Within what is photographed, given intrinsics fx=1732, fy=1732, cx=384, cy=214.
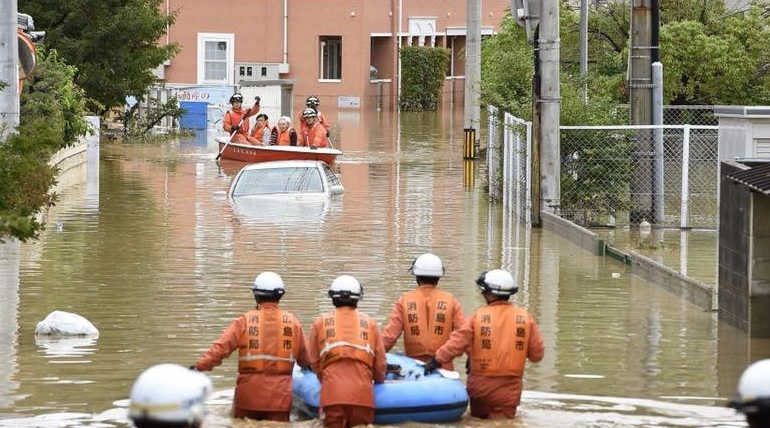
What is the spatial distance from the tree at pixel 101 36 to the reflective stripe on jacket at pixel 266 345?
29.9 meters

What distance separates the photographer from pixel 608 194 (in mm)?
25609

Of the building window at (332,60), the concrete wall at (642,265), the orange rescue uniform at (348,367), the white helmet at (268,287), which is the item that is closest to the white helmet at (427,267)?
the orange rescue uniform at (348,367)

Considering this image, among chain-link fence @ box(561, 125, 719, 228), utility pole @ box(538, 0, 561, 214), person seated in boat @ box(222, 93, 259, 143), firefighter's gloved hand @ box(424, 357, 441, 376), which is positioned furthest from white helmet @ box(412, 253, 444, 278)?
person seated in boat @ box(222, 93, 259, 143)

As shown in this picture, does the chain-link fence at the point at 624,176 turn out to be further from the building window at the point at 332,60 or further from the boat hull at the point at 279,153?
the building window at the point at 332,60

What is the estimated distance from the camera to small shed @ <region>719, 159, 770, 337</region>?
51.8 ft

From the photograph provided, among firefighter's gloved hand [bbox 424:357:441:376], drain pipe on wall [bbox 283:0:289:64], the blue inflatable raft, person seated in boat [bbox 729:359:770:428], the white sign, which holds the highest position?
drain pipe on wall [bbox 283:0:289:64]

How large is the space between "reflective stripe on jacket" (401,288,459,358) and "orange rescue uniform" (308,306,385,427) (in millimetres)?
908

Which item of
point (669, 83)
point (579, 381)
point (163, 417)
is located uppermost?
point (669, 83)

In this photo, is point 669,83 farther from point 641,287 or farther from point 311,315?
point 311,315

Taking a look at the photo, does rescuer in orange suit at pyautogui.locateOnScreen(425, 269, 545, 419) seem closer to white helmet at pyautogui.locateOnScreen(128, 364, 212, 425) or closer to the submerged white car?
white helmet at pyautogui.locateOnScreen(128, 364, 212, 425)

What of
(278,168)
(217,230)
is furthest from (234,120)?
(217,230)

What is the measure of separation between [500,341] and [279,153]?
23934mm

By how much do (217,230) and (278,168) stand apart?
487 cm

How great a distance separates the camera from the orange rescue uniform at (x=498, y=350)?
468 inches
